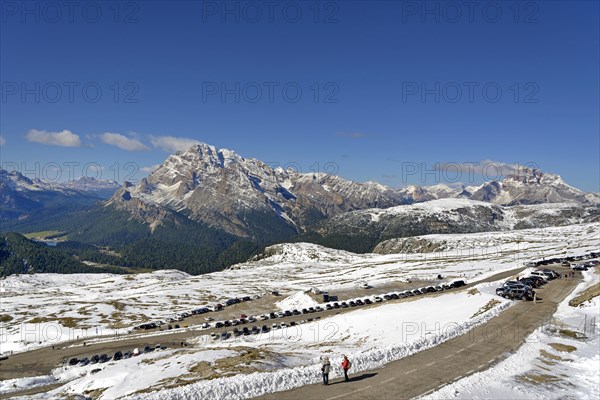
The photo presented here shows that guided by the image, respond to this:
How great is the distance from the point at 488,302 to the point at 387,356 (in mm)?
35616

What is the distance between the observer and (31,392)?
49438mm

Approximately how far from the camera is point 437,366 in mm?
37469

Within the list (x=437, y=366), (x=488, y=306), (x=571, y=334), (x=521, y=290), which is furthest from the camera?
(x=521, y=290)

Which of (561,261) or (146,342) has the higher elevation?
(561,261)

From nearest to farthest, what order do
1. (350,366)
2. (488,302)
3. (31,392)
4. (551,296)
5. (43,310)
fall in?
(350,366), (31,392), (488,302), (551,296), (43,310)

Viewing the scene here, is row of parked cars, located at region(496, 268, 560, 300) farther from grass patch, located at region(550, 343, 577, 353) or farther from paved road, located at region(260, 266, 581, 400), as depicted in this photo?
grass patch, located at region(550, 343, 577, 353)

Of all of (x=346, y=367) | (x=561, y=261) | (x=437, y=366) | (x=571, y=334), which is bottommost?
(x=571, y=334)

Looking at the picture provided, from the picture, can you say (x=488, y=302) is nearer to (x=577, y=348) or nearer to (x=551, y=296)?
(x=551, y=296)

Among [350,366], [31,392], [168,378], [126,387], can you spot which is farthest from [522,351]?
[31,392]

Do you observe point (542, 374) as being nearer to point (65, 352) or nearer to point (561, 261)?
point (65, 352)

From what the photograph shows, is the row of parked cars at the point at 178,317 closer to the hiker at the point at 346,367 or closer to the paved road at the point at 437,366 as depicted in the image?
the paved road at the point at 437,366

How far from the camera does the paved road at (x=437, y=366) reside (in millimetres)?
31219

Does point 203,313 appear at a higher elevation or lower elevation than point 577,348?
lower

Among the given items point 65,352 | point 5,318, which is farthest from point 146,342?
point 5,318
